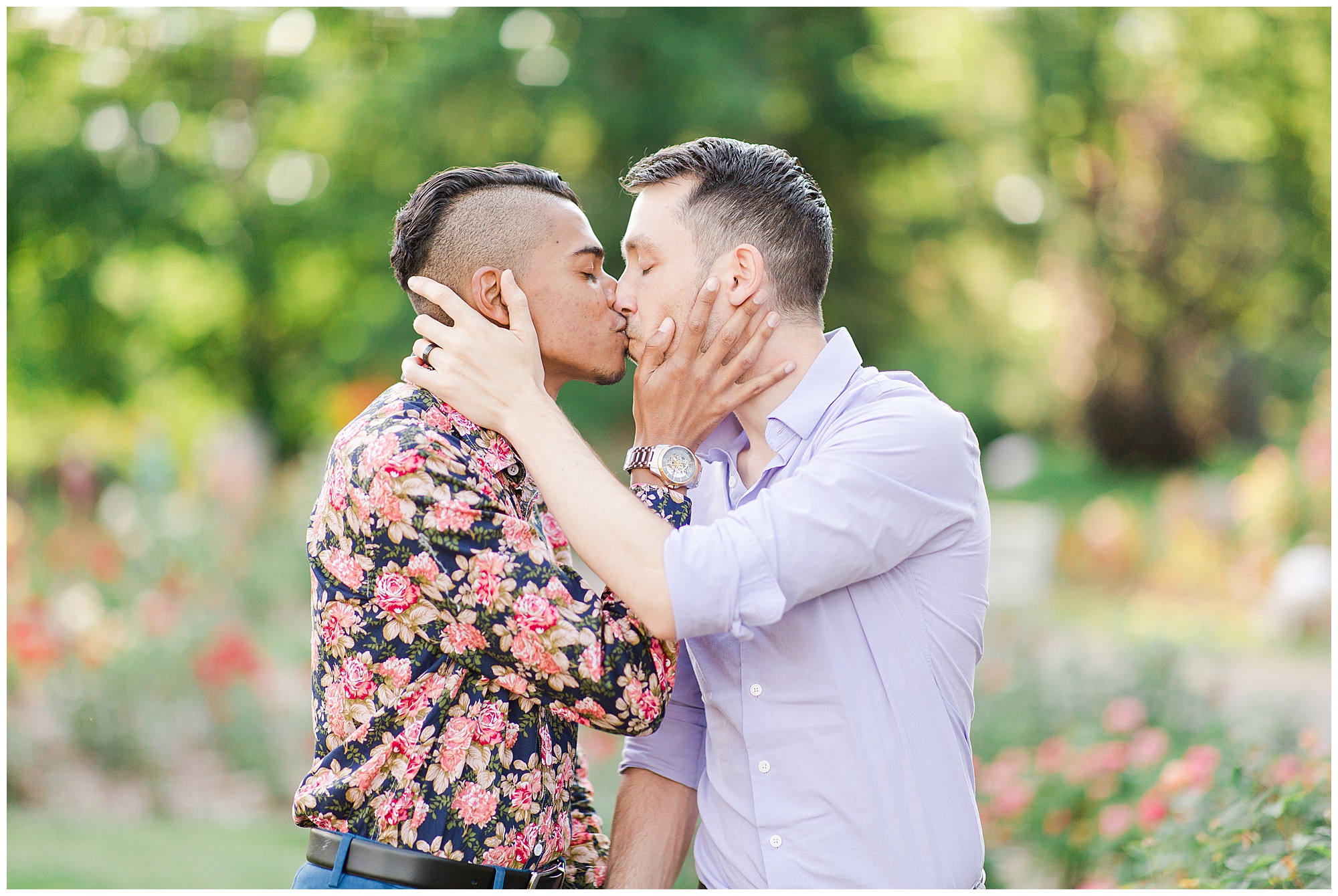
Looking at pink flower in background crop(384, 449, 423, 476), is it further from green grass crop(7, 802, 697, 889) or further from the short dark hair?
green grass crop(7, 802, 697, 889)

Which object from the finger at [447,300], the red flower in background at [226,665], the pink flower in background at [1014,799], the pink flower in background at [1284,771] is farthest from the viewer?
the red flower in background at [226,665]

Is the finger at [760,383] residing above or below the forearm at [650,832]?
above

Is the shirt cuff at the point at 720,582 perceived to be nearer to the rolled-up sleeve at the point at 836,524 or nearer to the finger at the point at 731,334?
the rolled-up sleeve at the point at 836,524

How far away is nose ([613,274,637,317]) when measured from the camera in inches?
97.4

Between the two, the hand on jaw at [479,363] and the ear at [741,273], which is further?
the ear at [741,273]

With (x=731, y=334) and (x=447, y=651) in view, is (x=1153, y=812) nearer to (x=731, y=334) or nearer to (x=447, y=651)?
(x=731, y=334)

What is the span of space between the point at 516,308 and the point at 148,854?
4.10 m

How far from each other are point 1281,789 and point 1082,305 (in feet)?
52.9

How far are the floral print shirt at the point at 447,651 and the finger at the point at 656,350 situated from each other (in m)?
0.38

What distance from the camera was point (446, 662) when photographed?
202 cm

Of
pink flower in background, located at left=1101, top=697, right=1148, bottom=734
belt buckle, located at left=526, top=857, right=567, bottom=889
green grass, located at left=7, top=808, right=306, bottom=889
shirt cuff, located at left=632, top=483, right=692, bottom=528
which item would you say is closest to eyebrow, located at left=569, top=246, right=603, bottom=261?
shirt cuff, located at left=632, top=483, right=692, bottom=528

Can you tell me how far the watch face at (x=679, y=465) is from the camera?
2213 mm

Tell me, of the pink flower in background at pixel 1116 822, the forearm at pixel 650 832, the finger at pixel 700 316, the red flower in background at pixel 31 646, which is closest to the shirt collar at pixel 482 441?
the finger at pixel 700 316

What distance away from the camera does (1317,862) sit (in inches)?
116
